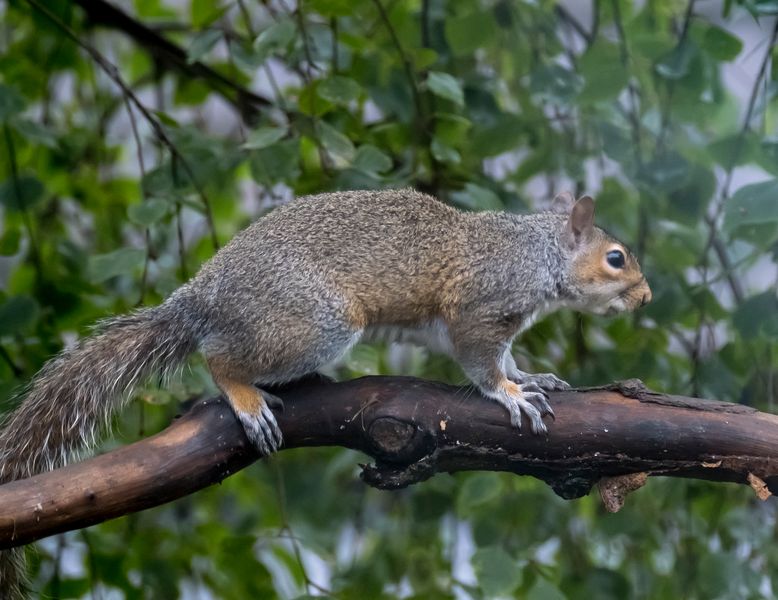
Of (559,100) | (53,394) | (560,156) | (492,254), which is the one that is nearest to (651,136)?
(560,156)

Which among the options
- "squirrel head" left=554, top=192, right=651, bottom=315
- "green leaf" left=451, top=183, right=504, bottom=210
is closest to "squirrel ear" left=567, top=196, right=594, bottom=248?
"squirrel head" left=554, top=192, right=651, bottom=315

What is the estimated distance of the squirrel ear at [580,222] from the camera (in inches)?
70.9

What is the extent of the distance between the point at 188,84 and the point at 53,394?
3.47 ft

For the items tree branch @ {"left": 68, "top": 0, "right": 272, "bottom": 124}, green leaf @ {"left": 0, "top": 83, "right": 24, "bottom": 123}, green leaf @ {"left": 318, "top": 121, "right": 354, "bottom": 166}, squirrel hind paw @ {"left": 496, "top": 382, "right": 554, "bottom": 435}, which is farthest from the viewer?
tree branch @ {"left": 68, "top": 0, "right": 272, "bottom": 124}

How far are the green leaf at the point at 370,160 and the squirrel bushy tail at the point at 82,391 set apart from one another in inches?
15.7

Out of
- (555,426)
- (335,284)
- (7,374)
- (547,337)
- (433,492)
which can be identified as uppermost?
(335,284)

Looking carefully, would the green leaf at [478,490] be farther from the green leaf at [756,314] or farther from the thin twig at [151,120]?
the thin twig at [151,120]

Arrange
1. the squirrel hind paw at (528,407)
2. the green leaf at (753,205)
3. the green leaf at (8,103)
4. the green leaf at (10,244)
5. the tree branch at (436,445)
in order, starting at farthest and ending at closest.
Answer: the green leaf at (10,244), the green leaf at (8,103), the green leaf at (753,205), the squirrel hind paw at (528,407), the tree branch at (436,445)

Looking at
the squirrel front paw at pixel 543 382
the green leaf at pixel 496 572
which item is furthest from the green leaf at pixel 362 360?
the green leaf at pixel 496 572

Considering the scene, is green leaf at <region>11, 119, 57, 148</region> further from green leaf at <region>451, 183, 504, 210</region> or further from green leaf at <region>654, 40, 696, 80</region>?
green leaf at <region>654, 40, 696, 80</region>

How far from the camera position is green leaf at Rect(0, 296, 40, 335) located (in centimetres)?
188

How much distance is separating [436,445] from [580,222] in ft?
1.77

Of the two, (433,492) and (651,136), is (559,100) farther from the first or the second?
(433,492)

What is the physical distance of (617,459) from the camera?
1481 mm
